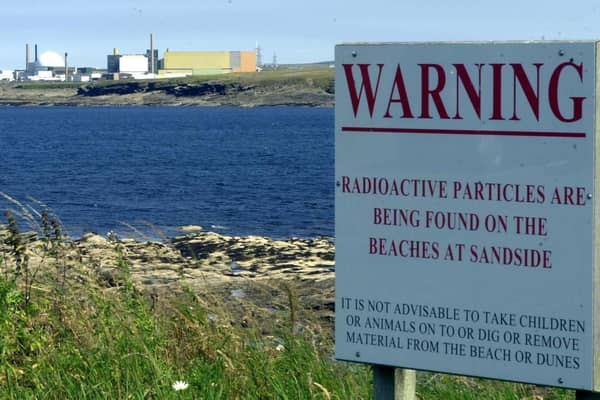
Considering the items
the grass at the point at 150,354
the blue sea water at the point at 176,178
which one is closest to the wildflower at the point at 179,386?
the grass at the point at 150,354

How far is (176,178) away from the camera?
2330 inches

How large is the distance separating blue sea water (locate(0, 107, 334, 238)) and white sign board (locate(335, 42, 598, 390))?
354 cm

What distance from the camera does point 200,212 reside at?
139 feet

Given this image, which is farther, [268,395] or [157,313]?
[157,313]

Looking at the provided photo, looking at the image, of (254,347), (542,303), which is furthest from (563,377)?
(254,347)

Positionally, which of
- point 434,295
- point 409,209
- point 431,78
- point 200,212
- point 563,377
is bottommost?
point 200,212

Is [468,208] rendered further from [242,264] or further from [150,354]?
[242,264]

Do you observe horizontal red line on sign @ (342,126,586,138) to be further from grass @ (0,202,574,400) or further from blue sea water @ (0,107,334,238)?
blue sea water @ (0,107,334,238)

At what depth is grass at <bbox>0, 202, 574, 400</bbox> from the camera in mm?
5172

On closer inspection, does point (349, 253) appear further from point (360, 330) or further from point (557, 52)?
point (557, 52)

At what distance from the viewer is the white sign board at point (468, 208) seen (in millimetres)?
3674

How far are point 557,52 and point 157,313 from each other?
357 centimetres

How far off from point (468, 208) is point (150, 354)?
2.14 m

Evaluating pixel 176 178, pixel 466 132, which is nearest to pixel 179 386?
pixel 466 132
